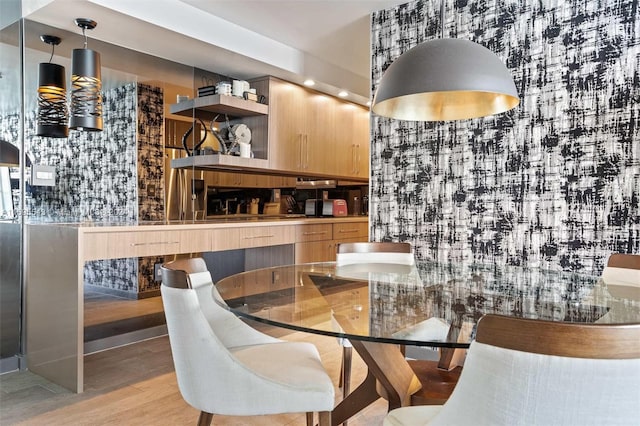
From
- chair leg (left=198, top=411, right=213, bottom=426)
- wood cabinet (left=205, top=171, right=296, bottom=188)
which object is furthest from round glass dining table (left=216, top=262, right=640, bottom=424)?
wood cabinet (left=205, top=171, right=296, bottom=188)

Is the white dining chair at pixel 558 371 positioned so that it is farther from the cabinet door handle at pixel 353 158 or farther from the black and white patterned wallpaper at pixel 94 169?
the cabinet door handle at pixel 353 158

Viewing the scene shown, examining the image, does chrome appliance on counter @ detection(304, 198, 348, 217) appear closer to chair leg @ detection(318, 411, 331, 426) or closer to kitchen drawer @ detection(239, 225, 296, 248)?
kitchen drawer @ detection(239, 225, 296, 248)

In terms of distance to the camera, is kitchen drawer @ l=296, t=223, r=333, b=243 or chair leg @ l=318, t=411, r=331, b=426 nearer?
chair leg @ l=318, t=411, r=331, b=426

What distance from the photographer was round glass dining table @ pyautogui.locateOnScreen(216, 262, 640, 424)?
1.32 metres

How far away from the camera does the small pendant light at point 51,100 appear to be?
3.08 metres

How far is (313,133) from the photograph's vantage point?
488 centimetres

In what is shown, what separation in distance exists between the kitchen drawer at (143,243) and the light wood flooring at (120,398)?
74cm

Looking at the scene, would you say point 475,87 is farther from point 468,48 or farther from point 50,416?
point 50,416

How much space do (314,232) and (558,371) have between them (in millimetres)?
3893

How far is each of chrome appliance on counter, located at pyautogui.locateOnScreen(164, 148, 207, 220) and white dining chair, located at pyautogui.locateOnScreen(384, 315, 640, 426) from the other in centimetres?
348

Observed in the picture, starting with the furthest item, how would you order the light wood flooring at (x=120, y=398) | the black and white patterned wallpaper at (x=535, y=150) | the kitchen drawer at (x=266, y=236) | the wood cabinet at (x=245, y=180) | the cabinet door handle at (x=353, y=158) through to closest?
the cabinet door handle at (x=353, y=158) → the wood cabinet at (x=245, y=180) → the kitchen drawer at (x=266, y=236) → the black and white patterned wallpaper at (x=535, y=150) → the light wood flooring at (x=120, y=398)

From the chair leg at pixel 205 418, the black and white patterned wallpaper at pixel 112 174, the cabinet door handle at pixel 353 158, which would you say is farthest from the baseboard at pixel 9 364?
the cabinet door handle at pixel 353 158

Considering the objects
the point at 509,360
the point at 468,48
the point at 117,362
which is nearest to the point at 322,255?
the point at 117,362

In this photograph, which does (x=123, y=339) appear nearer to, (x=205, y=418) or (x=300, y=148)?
(x=205, y=418)
